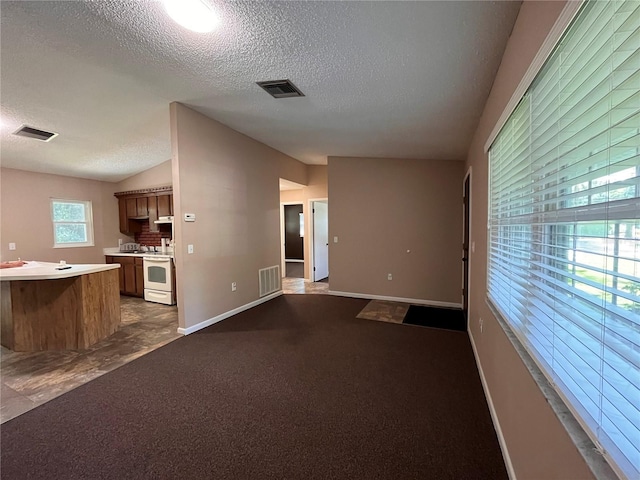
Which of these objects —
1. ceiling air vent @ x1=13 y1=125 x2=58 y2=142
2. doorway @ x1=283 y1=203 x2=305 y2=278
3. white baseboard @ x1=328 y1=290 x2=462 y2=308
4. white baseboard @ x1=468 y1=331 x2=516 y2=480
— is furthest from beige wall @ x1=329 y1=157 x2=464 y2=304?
doorway @ x1=283 y1=203 x2=305 y2=278

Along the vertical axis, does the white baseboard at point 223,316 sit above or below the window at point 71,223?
below

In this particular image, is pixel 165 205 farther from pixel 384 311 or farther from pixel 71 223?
pixel 384 311

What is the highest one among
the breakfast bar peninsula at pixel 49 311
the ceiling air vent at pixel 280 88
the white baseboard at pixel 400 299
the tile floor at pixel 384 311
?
the ceiling air vent at pixel 280 88

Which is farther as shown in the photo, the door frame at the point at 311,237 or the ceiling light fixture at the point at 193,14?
the door frame at the point at 311,237

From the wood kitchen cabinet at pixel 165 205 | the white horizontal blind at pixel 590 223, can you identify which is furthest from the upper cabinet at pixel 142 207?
the white horizontal blind at pixel 590 223

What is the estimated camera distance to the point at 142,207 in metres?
5.82

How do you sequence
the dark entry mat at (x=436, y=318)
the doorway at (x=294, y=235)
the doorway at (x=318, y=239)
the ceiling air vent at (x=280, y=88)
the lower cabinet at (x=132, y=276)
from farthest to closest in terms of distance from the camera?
1. the doorway at (x=294, y=235)
2. the doorway at (x=318, y=239)
3. the lower cabinet at (x=132, y=276)
4. the dark entry mat at (x=436, y=318)
5. the ceiling air vent at (x=280, y=88)

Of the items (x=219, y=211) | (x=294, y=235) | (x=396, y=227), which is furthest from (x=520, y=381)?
(x=294, y=235)

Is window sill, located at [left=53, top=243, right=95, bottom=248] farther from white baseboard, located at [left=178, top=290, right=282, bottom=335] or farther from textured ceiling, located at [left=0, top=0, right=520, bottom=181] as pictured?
white baseboard, located at [left=178, top=290, right=282, bottom=335]

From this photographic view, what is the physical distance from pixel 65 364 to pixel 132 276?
116 inches

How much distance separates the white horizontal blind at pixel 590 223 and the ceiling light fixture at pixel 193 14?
1925mm

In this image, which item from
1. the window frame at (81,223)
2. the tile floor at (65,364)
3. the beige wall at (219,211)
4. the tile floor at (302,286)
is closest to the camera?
the tile floor at (65,364)

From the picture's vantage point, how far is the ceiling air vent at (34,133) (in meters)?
3.59

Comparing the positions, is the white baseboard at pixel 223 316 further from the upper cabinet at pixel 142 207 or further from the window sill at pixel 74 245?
the window sill at pixel 74 245
